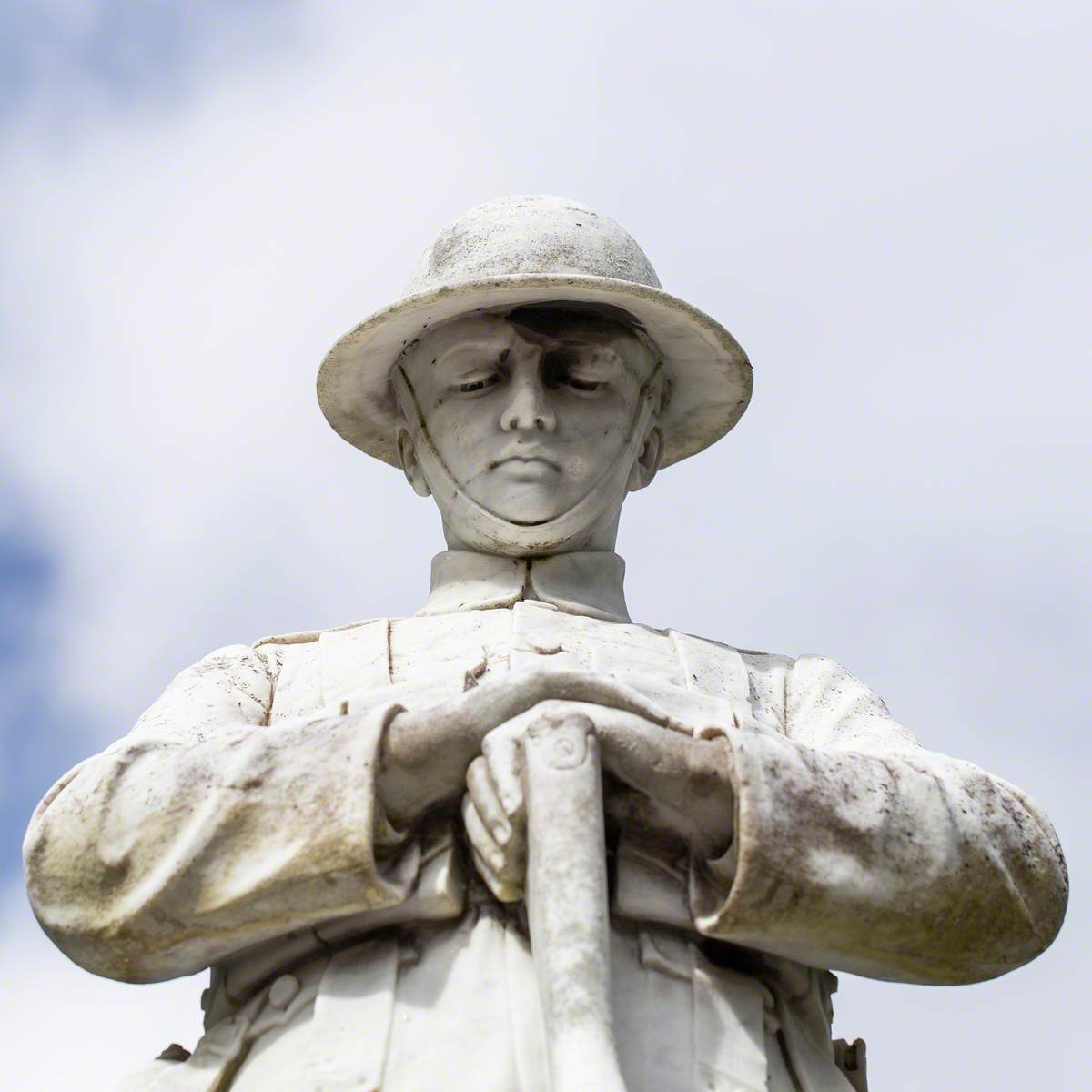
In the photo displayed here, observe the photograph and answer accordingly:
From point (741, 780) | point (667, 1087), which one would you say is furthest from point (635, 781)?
point (667, 1087)

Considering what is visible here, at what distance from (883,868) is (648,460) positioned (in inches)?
125

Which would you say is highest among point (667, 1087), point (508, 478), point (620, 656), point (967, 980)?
point (508, 478)

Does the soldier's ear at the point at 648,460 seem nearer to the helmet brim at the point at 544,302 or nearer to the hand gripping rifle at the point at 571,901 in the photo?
the helmet brim at the point at 544,302

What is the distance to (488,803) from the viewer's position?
9.37m

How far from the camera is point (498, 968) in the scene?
371 inches

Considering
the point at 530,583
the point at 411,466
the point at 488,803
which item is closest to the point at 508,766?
the point at 488,803

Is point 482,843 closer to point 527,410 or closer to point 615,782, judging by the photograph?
point 615,782

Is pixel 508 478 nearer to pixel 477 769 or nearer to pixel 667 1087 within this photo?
pixel 477 769

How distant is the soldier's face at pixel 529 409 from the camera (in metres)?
11.4

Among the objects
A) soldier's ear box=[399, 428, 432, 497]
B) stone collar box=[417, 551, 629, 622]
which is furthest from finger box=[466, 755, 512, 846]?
soldier's ear box=[399, 428, 432, 497]

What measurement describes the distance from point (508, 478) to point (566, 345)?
0.55 meters

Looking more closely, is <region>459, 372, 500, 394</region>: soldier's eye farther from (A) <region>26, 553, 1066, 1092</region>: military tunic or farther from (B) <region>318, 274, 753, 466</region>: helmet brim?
(A) <region>26, 553, 1066, 1092</region>: military tunic

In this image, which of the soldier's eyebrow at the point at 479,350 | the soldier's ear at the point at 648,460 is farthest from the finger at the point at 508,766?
the soldier's ear at the point at 648,460

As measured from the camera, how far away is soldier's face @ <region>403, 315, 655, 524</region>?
1141 cm
